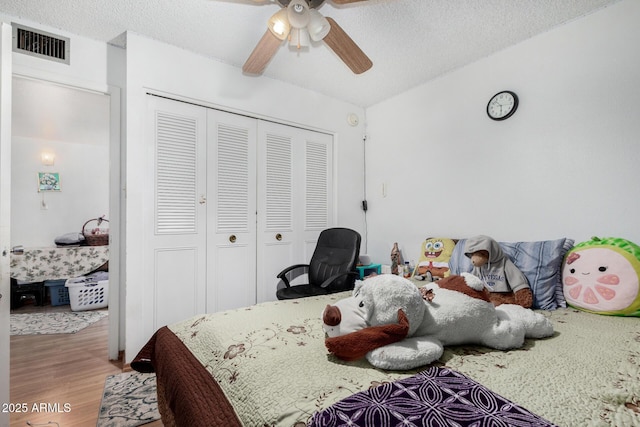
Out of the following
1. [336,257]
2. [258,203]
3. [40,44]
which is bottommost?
[336,257]

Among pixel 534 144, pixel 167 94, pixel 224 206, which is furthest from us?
pixel 224 206

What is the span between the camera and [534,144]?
2.21m

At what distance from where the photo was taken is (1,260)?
4.63 ft

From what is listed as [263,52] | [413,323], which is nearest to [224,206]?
[263,52]

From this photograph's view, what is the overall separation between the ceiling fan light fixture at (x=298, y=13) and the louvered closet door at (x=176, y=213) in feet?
4.55

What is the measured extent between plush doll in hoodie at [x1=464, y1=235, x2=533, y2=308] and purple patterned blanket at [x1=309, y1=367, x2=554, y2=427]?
118 centimetres

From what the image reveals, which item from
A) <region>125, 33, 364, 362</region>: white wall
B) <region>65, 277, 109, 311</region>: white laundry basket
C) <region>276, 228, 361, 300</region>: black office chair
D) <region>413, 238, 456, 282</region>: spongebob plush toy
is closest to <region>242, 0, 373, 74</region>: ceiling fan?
<region>125, 33, 364, 362</region>: white wall

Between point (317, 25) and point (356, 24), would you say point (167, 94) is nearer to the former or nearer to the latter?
point (317, 25)

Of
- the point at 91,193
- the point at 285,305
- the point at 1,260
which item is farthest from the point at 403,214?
the point at 91,193

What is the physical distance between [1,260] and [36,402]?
109cm

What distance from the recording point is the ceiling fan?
152 centimetres

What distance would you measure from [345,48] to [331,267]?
71.6 inches

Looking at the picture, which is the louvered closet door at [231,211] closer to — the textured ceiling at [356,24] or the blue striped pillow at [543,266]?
the textured ceiling at [356,24]

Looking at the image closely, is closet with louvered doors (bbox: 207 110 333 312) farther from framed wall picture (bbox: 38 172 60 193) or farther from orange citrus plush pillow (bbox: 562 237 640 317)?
framed wall picture (bbox: 38 172 60 193)
